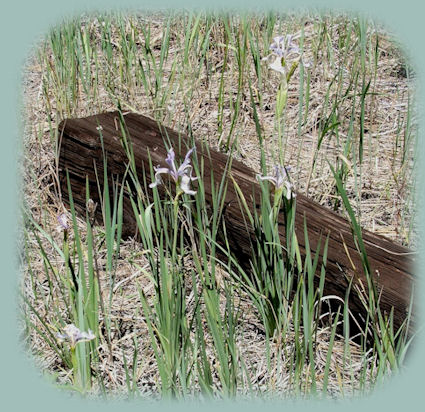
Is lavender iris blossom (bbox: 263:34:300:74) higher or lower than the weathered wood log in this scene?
higher

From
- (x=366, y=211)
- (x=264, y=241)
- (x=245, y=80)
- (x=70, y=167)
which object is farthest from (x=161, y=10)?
(x=264, y=241)

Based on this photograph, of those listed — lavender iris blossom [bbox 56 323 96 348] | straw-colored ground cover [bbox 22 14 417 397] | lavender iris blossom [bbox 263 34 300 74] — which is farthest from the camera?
straw-colored ground cover [bbox 22 14 417 397]

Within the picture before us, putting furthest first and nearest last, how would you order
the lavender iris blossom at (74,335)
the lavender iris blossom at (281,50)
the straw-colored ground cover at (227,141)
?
the straw-colored ground cover at (227,141) → the lavender iris blossom at (281,50) → the lavender iris blossom at (74,335)

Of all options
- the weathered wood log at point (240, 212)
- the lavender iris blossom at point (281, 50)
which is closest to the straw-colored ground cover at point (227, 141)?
the weathered wood log at point (240, 212)

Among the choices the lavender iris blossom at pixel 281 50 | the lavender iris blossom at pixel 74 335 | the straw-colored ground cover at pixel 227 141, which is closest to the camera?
the lavender iris blossom at pixel 74 335

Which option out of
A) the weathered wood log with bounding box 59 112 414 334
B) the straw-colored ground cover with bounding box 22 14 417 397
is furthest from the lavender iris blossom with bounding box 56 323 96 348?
the weathered wood log with bounding box 59 112 414 334

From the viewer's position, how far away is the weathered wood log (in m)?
2.27

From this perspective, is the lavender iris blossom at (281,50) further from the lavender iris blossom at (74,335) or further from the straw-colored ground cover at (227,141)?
the lavender iris blossom at (74,335)

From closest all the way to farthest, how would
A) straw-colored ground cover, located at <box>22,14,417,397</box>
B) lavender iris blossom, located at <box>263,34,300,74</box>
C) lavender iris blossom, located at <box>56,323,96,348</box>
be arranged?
lavender iris blossom, located at <box>56,323,96,348</box> → lavender iris blossom, located at <box>263,34,300,74</box> → straw-colored ground cover, located at <box>22,14,417,397</box>

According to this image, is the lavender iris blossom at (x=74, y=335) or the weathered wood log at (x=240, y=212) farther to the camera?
the weathered wood log at (x=240, y=212)

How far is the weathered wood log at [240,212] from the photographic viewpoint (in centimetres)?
227

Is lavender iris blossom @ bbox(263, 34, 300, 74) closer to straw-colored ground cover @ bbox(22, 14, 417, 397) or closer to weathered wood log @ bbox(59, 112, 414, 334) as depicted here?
straw-colored ground cover @ bbox(22, 14, 417, 397)

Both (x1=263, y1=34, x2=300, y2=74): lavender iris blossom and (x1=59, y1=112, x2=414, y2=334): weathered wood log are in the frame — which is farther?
(x1=59, y1=112, x2=414, y2=334): weathered wood log

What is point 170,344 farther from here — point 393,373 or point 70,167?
point 70,167
